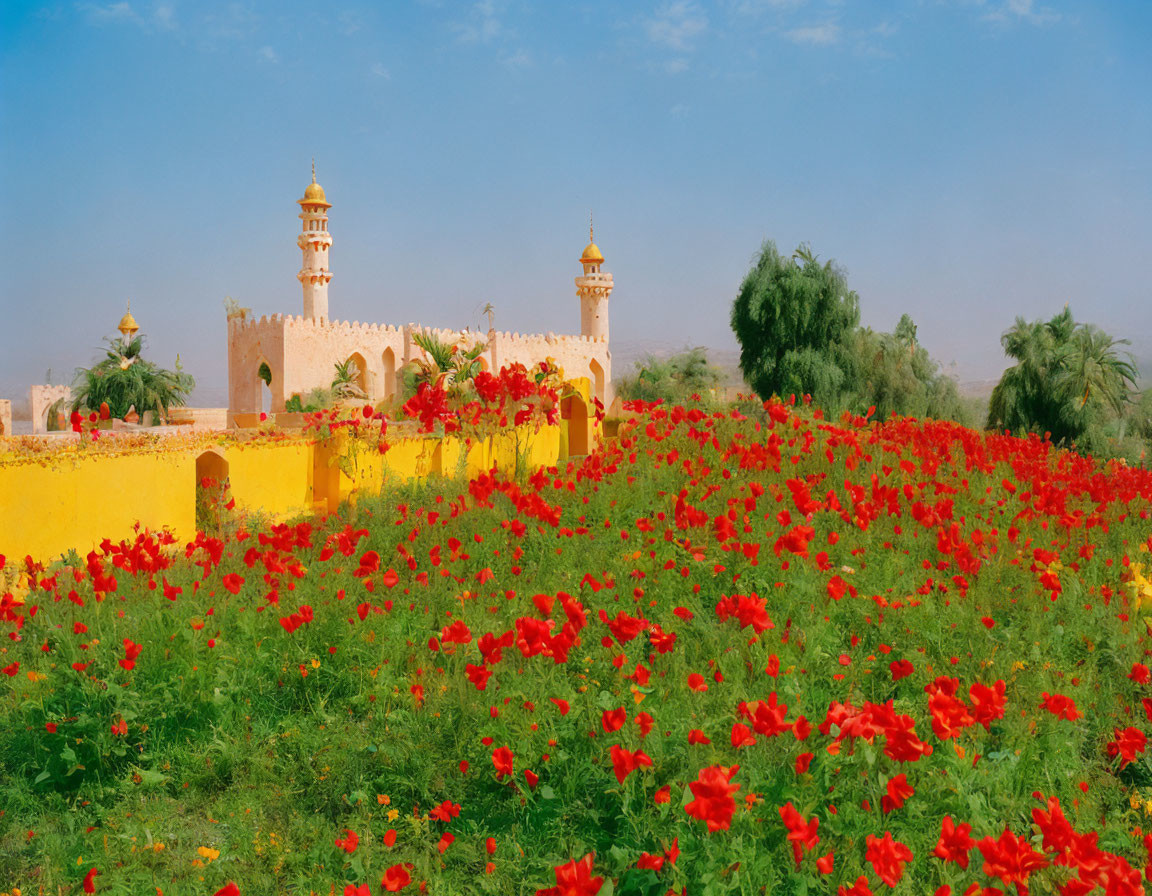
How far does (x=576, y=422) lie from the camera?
13766 millimetres

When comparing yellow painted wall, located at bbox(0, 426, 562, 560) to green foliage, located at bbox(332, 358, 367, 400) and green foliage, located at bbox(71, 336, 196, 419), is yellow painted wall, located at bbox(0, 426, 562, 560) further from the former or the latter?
green foliage, located at bbox(71, 336, 196, 419)

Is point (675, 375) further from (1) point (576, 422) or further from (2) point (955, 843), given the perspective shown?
(2) point (955, 843)

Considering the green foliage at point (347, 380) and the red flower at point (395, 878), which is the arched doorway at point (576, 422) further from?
the green foliage at point (347, 380)

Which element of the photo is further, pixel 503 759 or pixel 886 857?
pixel 503 759

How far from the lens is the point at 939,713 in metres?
2.92

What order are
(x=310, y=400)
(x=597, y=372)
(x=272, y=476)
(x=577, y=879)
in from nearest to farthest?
(x=577, y=879) → (x=272, y=476) → (x=310, y=400) → (x=597, y=372)

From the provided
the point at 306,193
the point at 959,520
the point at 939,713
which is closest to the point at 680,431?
the point at 959,520

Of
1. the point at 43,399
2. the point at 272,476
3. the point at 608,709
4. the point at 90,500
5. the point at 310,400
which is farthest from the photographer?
the point at 43,399

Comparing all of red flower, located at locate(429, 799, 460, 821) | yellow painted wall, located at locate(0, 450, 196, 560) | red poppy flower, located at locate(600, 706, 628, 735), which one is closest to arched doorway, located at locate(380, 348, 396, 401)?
yellow painted wall, located at locate(0, 450, 196, 560)

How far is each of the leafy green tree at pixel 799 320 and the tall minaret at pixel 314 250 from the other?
20088 mm

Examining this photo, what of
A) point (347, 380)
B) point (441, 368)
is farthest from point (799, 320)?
point (347, 380)

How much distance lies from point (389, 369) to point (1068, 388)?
25444 mm

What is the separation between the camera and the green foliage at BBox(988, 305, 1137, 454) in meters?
21.8

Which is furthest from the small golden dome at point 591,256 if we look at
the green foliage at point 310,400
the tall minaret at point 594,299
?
the green foliage at point 310,400
